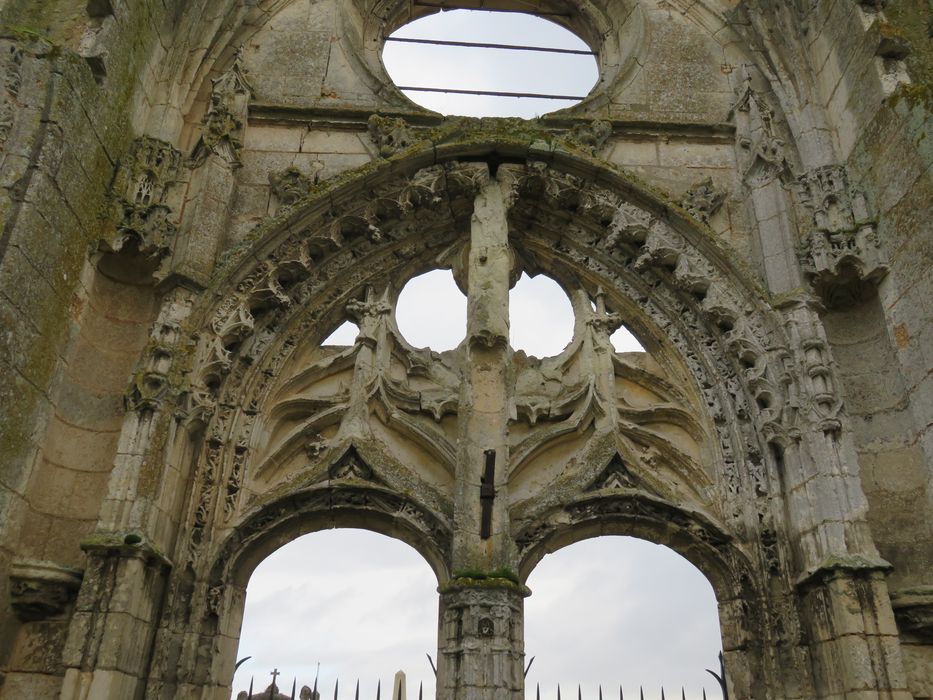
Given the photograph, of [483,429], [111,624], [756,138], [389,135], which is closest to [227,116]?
[389,135]

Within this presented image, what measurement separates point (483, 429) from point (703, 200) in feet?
10.8

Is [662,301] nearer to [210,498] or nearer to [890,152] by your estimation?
[890,152]

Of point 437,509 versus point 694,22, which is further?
point 694,22

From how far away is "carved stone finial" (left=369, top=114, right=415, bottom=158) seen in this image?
8355mm

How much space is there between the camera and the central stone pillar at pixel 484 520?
5641mm

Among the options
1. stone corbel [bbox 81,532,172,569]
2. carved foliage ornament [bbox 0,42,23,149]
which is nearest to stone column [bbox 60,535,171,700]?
stone corbel [bbox 81,532,172,569]

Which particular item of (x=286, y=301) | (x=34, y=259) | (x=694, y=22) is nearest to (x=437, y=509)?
(x=286, y=301)

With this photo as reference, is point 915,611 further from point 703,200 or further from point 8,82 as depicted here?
point 8,82

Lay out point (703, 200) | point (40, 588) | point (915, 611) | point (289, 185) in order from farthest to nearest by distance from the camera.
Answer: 1. point (703, 200)
2. point (289, 185)
3. point (915, 611)
4. point (40, 588)

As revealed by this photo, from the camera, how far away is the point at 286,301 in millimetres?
7734

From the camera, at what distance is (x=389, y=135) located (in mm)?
8445

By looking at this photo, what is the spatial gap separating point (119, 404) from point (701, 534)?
477 cm

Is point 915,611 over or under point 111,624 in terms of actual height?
over

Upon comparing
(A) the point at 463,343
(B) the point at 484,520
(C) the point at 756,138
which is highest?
(C) the point at 756,138
